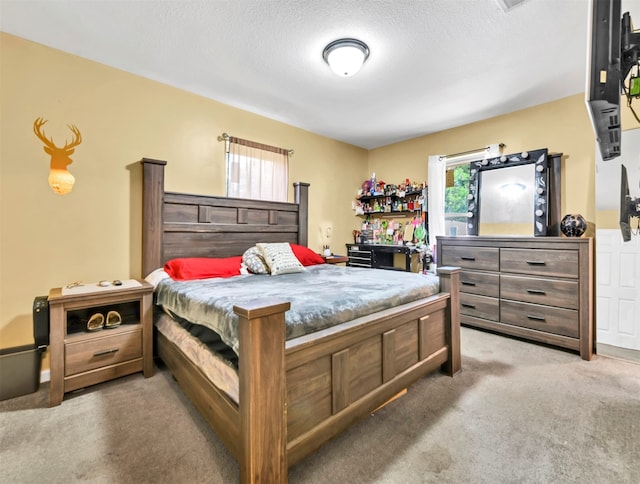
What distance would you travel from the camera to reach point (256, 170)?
3590 mm

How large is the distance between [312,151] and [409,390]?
10.9 feet

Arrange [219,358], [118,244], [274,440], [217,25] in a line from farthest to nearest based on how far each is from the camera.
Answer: [118,244] < [217,25] < [219,358] < [274,440]

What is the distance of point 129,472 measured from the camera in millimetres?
1388

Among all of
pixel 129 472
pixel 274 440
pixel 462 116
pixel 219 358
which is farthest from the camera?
pixel 462 116

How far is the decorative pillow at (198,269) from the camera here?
99.9 inches

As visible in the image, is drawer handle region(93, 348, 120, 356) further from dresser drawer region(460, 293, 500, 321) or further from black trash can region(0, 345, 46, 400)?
dresser drawer region(460, 293, 500, 321)

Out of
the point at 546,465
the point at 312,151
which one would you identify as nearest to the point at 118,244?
the point at 312,151

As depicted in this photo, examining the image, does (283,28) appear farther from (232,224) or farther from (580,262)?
(580,262)

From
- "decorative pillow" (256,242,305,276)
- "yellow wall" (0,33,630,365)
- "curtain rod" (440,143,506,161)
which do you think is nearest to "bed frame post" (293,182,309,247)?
"yellow wall" (0,33,630,365)

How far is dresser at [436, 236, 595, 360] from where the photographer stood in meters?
2.70

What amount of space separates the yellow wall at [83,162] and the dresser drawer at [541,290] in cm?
330

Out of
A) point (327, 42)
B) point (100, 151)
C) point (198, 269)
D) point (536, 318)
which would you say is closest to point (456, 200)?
point (536, 318)

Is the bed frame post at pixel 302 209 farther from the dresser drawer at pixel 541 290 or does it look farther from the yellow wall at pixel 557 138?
the dresser drawer at pixel 541 290

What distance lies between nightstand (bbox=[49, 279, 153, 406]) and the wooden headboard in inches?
19.3
